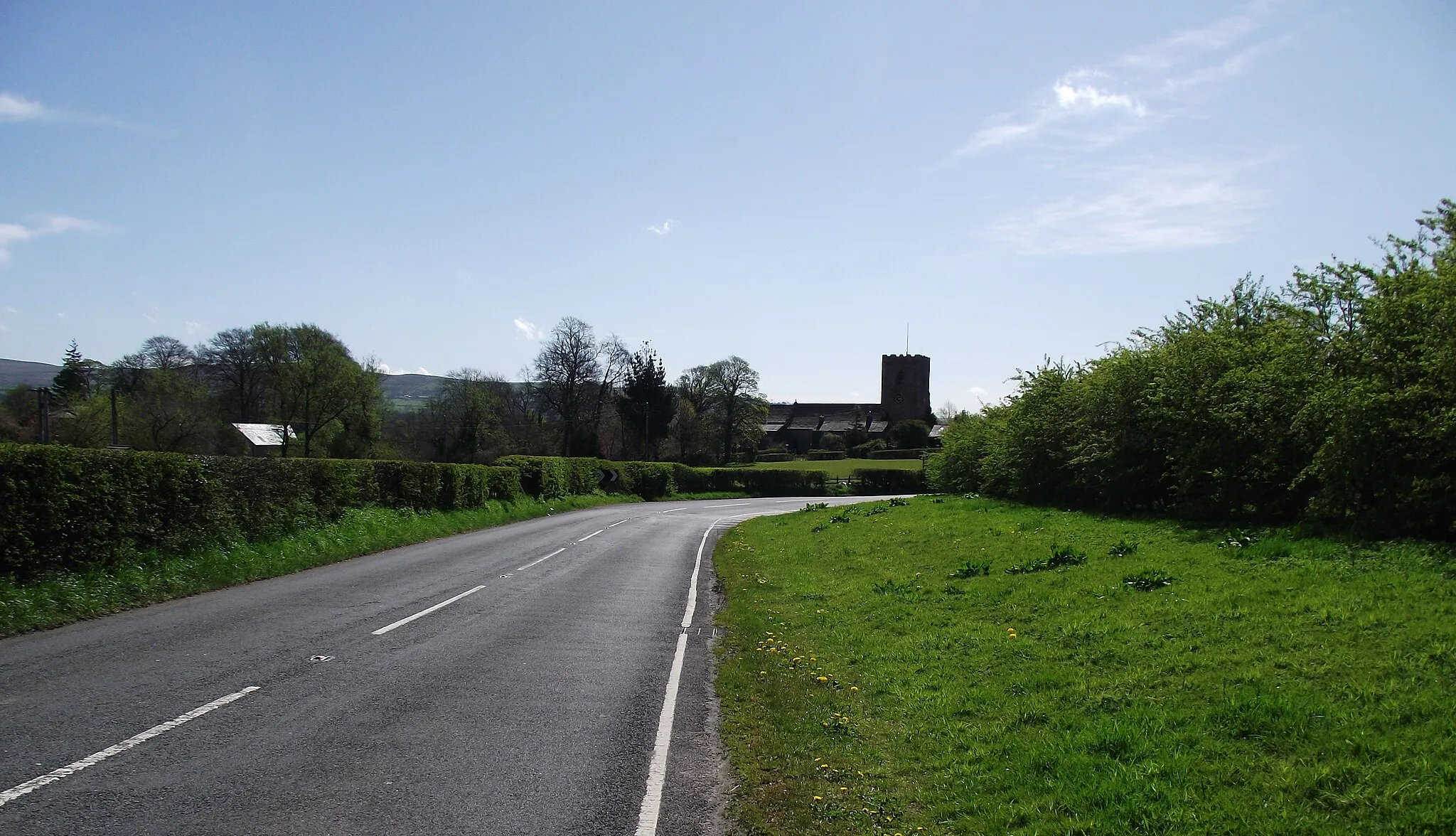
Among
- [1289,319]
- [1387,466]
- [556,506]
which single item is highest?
[1289,319]

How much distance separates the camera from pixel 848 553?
17.6m

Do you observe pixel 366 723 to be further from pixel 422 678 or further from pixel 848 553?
pixel 848 553

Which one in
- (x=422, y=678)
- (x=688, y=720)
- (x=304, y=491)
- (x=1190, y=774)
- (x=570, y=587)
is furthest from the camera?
(x=304, y=491)

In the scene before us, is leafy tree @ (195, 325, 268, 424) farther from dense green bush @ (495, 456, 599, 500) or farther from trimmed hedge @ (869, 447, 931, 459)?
trimmed hedge @ (869, 447, 931, 459)

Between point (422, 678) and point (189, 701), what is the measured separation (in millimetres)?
1861

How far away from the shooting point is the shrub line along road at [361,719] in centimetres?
490

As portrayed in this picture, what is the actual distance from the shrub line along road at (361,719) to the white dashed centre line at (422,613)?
Result: 0.06 m

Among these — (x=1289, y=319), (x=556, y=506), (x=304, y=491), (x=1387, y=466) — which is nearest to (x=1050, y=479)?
(x=1289, y=319)

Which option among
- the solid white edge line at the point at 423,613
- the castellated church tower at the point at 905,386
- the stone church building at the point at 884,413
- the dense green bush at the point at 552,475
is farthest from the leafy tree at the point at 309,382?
the castellated church tower at the point at 905,386

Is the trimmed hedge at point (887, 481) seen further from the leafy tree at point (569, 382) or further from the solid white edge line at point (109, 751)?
the solid white edge line at point (109, 751)

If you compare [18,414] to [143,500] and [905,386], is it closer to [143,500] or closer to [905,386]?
[143,500]

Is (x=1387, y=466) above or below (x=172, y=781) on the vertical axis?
above

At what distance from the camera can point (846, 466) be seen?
81750mm

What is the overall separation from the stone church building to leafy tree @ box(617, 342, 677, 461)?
41.4m
